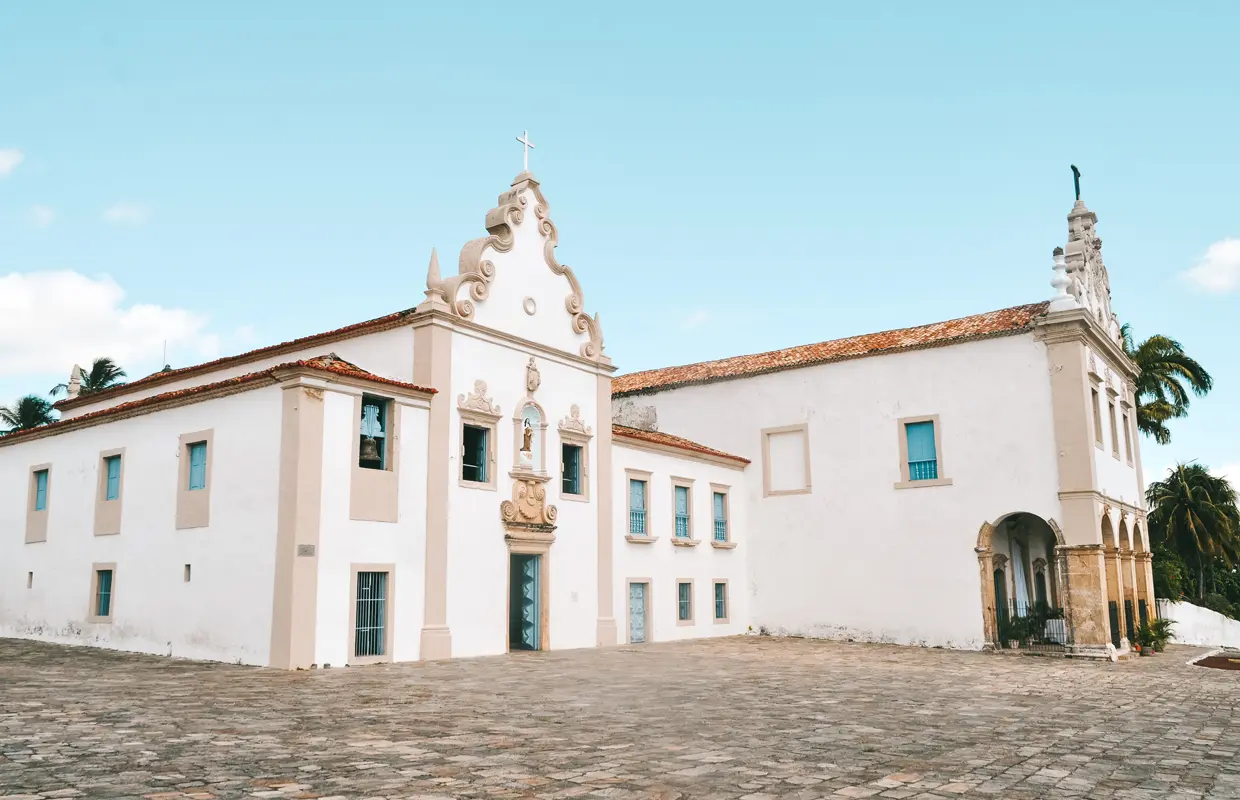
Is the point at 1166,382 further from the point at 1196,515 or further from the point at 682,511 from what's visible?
the point at 682,511

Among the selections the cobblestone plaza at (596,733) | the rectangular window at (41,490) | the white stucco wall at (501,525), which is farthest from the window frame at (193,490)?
the rectangular window at (41,490)

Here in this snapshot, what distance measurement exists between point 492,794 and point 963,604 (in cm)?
2149

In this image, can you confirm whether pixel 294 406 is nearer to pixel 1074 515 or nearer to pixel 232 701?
pixel 232 701

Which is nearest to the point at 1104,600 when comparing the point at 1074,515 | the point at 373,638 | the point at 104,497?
Answer: the point at 1074,515

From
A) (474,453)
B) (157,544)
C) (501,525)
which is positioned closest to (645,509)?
(501,525)

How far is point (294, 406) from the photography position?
1759 centimetres

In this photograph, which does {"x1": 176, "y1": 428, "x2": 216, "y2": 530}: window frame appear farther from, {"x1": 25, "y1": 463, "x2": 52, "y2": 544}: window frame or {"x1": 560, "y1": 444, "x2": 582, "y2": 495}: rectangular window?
{"x1": 560, "y1": 444, "x2": 582, "y2": 495}: rectangular window

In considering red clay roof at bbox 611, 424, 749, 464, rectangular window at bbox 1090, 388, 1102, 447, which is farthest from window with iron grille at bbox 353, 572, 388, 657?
rectangular window at bbox 1090, 388, 1102, 447

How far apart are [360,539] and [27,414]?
42.2m

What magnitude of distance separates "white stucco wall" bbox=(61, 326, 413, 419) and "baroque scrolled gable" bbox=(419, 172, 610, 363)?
46.8 inches

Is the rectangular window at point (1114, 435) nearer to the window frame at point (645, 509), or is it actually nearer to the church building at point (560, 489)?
the church building at point (560, 489)

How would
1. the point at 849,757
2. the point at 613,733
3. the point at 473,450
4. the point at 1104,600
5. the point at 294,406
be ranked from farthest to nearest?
the point at 1104,600, the point at 473,450, the point at 294,406, the point at 613,733, the point at 849,757

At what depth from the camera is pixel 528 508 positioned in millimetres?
22078

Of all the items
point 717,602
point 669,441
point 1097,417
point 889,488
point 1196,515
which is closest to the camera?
point 1097,417
